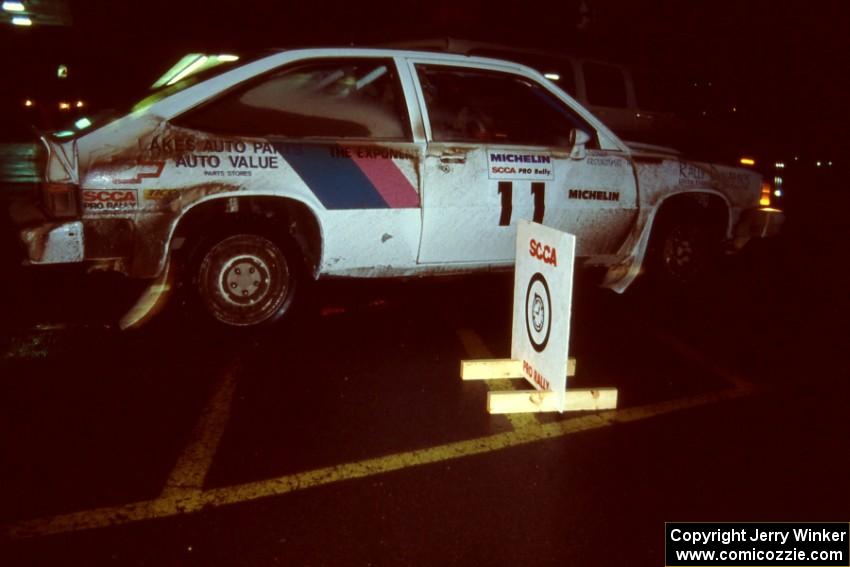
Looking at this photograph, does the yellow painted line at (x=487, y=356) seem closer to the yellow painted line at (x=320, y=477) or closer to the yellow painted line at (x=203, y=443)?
the yellow painted line at (x=320, y=477)

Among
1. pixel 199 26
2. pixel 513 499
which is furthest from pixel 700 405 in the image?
pixel 199 26

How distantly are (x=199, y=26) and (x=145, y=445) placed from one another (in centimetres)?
1983

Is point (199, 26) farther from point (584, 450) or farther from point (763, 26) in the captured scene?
point (584, 450)

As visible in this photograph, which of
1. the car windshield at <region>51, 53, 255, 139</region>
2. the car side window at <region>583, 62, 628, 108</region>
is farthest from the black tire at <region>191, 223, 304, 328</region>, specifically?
the car side window at <region>583, 62, 628, 108</region>

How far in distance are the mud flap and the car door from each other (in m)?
1.73

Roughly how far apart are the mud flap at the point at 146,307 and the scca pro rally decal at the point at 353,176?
1192 mm

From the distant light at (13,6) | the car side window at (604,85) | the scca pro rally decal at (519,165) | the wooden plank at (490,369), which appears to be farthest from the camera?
the distant light at (13,6)

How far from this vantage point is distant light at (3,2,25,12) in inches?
663

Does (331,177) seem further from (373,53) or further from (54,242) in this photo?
(54,242)

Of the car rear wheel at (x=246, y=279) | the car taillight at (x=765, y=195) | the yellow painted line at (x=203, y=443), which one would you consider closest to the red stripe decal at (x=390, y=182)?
the car rear wheel at (x=246, y=279)

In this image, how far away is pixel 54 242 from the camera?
12.7 ft

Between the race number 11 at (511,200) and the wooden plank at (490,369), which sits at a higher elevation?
the race number 11 at (511,200)

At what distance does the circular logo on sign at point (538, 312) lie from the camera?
3.68 meters

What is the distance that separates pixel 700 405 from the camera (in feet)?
12.7
